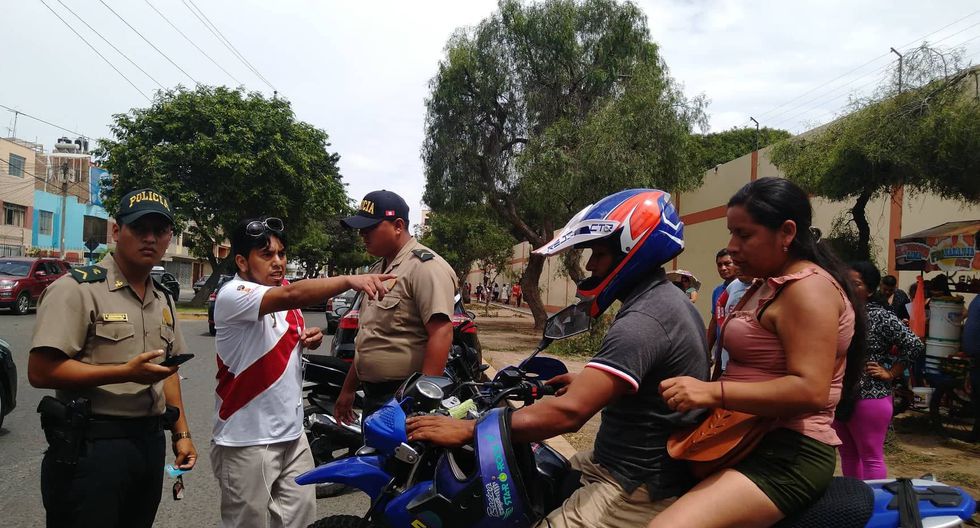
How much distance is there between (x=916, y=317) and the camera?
731cm

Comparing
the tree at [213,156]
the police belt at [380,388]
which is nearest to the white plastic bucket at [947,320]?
the police belt at [380,388]

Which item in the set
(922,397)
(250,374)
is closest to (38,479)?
(250,374)

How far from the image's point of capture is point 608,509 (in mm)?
1812

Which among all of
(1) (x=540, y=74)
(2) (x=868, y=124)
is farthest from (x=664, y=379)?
(1) (x=540, y=74)

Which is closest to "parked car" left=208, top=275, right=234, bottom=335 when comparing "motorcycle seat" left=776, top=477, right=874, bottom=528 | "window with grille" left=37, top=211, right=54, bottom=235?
"motorcycle seat" left=776, top=477, right=874, bottom=528

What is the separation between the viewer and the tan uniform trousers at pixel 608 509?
180cm

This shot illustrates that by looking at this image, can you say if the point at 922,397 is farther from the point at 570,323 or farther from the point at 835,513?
the point at 570,323

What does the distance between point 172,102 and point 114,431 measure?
2333 centimetres

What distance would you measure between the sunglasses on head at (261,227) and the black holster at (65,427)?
0.88m

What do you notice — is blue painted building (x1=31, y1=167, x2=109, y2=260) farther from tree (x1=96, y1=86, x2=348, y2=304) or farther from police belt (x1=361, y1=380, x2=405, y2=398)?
police belt (x1=361, y1=380, x2=405, y2=398)

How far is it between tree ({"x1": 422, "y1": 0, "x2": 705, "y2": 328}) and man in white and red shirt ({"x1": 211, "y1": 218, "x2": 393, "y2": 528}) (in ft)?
38.3

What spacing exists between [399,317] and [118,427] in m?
1.40

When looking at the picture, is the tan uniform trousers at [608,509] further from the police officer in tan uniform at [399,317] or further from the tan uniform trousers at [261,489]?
the police officer in tan uniform at [399,317]

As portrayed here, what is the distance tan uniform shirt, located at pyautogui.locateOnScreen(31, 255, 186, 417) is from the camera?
7.36ft
